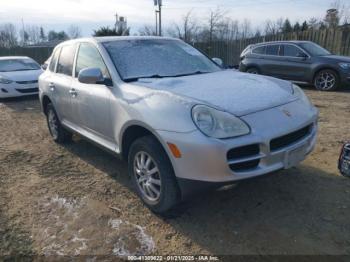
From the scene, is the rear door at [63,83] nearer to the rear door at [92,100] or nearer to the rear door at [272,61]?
the rear door at [92,100]

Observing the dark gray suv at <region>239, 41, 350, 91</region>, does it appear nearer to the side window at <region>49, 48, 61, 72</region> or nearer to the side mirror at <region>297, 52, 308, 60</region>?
the side mirror at <region>297, 52, 308, 60</region>

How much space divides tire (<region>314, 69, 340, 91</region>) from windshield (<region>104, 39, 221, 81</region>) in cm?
676

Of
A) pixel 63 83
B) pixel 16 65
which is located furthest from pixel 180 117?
pixel 16 65

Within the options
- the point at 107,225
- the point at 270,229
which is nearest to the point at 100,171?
the point at 107,225

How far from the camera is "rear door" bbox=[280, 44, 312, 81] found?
34.3ft

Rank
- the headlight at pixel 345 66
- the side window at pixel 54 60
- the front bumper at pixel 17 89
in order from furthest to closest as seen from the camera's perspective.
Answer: the front bumper at pixel 17 89, the headlight at pixel 345 66, the side window at pixel 54 60

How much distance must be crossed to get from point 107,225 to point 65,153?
2.50 m

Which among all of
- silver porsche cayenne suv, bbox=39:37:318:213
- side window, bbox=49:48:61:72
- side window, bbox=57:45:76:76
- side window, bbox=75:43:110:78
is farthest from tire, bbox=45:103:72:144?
side window, bbox=75:43:110:78

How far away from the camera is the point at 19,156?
542 centimetres

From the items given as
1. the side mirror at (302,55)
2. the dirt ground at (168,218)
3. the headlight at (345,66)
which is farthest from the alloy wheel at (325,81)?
the dirt ground at (168,218)

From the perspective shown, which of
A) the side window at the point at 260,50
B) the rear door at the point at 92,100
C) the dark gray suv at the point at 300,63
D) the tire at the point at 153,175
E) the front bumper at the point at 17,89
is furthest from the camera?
the side window at the point at 260,50

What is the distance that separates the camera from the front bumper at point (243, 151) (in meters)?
2.67

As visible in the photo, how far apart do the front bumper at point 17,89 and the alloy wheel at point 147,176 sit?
872 centimetres

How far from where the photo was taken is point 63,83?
192 inches
